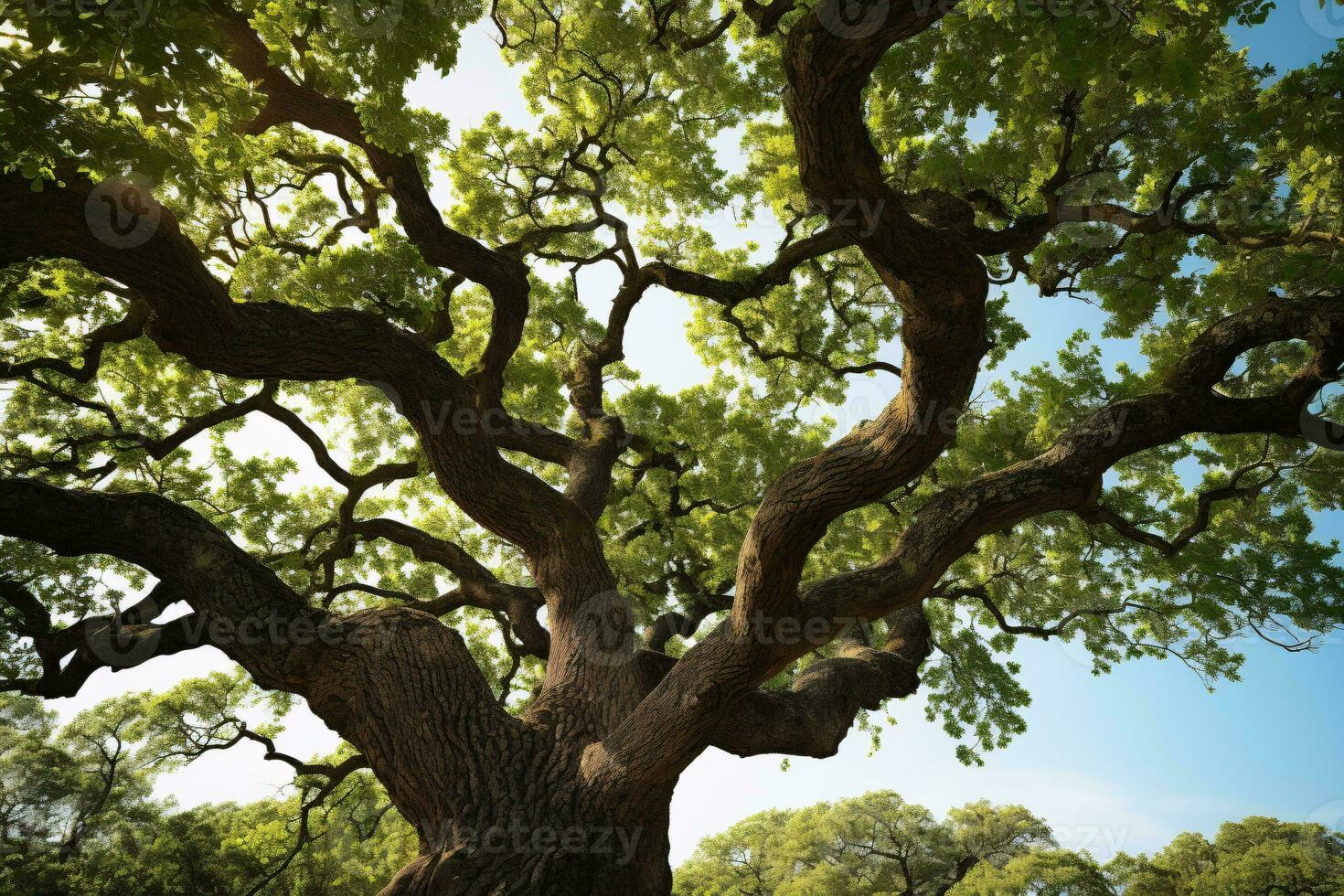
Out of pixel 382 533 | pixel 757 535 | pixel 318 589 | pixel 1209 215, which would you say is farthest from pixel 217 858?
pixel 1209 215

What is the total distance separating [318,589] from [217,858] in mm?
13837

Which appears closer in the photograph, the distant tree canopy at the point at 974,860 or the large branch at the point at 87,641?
the large branch at the point at 87,641

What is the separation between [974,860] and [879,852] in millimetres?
3496

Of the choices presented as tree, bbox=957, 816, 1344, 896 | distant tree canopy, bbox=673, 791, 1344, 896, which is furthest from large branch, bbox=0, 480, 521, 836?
tree, bbox=957, 816, 1344, 896

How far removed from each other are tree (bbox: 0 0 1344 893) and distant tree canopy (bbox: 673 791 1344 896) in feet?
53.1

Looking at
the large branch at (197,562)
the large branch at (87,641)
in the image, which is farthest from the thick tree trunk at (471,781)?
the large branch at (87,641)

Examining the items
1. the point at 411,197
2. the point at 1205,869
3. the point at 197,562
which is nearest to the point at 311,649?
the point at 197,562

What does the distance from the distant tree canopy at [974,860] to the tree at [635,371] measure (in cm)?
1618

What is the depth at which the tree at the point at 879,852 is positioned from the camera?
2370cm

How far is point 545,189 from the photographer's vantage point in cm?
938

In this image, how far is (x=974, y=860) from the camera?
77.8 ft

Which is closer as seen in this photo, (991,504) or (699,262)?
(991,504)

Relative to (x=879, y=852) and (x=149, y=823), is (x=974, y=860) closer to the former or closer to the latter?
(x=879, y=852)

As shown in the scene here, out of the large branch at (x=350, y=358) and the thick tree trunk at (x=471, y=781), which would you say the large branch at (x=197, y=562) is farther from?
the large branch at (x=350, y=358)
